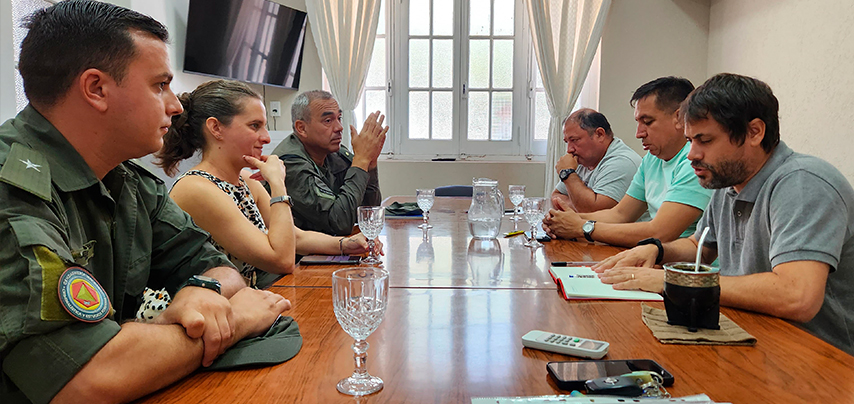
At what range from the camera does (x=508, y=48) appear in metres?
4.93

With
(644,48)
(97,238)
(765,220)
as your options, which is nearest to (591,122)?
(644,48)

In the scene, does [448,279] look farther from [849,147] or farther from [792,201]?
[849,147]

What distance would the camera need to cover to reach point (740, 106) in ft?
4.88

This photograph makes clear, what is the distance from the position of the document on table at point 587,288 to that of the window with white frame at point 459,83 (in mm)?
3527

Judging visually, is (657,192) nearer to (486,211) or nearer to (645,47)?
(486,211)

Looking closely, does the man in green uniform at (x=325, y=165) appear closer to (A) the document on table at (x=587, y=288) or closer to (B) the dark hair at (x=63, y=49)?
(A) the document on table at (x=587, y=288)

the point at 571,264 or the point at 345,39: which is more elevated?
the point at 345,39

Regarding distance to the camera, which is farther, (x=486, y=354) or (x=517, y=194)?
(x=517, y=194)

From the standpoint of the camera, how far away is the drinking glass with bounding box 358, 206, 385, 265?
176cm

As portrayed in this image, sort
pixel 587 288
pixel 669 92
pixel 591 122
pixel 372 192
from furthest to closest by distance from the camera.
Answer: pixel 591 122
pixel 372 192
pixel 669 92
pixel 587 288

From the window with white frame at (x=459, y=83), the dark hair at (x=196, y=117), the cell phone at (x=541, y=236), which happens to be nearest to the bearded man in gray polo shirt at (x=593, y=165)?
the cell phone at (x=541, y=236)

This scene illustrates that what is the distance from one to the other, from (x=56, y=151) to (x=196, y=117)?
93 cm

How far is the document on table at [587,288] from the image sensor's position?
1.34 metres

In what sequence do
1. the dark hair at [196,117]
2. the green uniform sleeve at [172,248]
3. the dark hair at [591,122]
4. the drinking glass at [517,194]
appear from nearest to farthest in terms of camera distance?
the green uniform sleeve at [172,248] → the dark hair at [196,117] → the drinking glass at [517,194] → the dark hair at [591,122]
